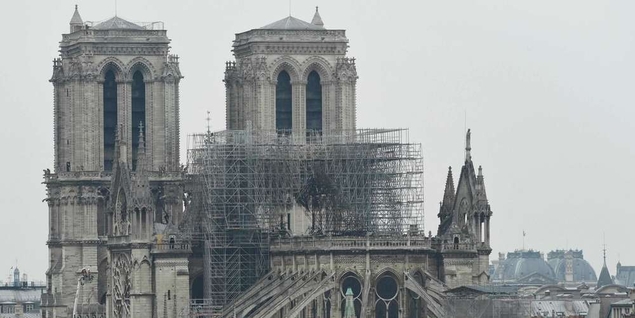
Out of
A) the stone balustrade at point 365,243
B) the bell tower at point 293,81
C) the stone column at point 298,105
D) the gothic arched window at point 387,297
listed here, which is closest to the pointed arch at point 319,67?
the bell tower at point 293,81

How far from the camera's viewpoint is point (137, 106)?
17650 cm

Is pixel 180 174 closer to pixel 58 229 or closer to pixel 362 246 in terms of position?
pixel 58 229

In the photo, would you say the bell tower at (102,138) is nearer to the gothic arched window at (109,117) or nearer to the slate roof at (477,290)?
the gothic arched window at (109,117)

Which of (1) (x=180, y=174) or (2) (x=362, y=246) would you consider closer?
(2) (x=362, y=246)

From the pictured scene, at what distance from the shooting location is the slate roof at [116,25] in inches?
6944

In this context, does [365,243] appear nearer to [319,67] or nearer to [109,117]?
[319,67]

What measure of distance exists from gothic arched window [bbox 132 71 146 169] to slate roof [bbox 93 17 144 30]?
2.81 meters

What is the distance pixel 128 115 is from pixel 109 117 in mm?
1485

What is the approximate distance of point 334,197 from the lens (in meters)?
164

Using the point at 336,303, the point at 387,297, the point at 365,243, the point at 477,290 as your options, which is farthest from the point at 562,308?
the point at 336,303

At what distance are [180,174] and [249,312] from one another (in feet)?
59.0

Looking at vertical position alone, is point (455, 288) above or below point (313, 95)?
below

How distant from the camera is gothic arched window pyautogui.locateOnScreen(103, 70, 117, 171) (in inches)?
6934

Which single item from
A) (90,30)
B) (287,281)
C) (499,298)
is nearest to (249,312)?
(287,281)
